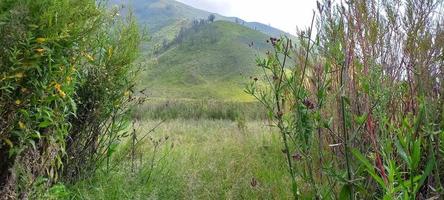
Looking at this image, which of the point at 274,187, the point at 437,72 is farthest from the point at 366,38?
the point at 274,187

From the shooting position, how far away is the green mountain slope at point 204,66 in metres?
93.4

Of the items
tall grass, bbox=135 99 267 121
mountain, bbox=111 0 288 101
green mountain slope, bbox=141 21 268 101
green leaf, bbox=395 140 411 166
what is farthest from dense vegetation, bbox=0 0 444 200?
green mountain slope, bbox=141 21 268 101

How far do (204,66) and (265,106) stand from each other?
104 meters

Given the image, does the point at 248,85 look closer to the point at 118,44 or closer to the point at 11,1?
the point at 11,1

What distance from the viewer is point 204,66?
10588 centimetres

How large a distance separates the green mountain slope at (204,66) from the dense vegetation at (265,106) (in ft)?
273

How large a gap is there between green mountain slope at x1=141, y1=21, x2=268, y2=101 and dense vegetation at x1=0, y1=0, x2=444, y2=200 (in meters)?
83.3

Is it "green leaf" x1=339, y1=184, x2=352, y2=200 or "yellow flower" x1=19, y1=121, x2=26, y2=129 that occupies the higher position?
"yellow flower" x1=19, y1=121, x2=26, y2=129

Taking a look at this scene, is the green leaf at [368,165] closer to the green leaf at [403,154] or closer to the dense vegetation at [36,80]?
the green leaf at [403,154]

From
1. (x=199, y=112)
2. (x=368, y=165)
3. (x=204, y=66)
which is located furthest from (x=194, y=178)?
(x=204, y=66)

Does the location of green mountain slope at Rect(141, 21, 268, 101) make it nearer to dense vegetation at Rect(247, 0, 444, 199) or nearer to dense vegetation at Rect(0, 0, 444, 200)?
dense vegetation at Rect(0, 0, 444, 200)

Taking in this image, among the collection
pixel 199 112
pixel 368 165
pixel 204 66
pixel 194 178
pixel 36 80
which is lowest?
pixel 204 66

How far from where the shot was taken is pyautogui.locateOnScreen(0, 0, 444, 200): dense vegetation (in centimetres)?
217

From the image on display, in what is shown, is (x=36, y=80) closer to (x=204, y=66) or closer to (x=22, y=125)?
(x=22, y=125)
